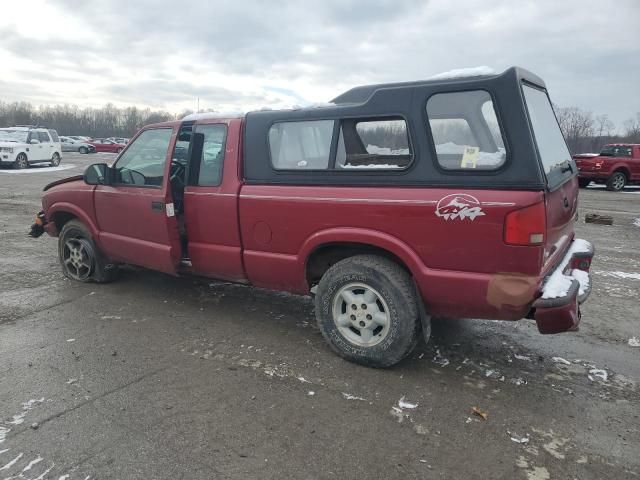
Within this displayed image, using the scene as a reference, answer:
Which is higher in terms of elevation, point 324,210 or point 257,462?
point 324,210

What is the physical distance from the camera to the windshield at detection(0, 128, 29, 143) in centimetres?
2192

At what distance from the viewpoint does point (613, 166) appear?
59.0ft

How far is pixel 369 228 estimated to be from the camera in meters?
3.43

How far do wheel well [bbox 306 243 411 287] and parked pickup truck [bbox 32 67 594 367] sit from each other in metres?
0.01

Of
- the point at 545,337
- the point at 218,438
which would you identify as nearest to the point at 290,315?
the point at 218,438

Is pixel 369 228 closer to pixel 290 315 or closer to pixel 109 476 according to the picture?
pixel 290 315

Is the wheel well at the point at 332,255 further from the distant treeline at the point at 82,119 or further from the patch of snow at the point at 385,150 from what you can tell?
the distant treeline at the point at 82,119

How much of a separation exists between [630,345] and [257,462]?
328cm

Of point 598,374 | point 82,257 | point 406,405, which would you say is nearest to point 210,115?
point 82,257

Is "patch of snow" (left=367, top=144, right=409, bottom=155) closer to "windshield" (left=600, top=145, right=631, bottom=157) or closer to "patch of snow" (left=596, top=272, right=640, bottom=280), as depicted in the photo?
"patch of snow" (left=596, top=272, right=640, bottom=280)

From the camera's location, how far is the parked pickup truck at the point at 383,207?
9.89ft

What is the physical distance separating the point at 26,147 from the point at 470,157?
78.5 feet

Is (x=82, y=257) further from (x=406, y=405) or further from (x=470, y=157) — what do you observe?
(x=470, y=157)

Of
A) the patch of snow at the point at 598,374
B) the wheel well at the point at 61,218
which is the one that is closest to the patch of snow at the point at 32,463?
the patch of snow at the point at 598,374
